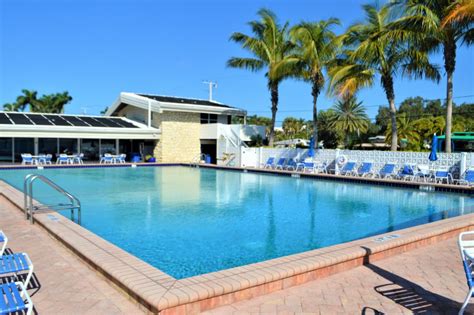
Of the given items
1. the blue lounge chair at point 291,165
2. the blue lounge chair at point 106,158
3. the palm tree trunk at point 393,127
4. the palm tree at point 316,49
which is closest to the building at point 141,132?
the blue lounge chair at point 106,158

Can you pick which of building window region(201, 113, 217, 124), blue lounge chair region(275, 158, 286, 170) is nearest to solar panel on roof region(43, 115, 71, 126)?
building window region(201, 113, 217, 124)

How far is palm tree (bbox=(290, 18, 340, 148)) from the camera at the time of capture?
72.7ft

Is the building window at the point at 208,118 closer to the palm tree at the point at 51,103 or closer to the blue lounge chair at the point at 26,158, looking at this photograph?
the blue lounge chair at the point at 26,158

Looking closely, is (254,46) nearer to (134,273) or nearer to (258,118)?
(134,273)

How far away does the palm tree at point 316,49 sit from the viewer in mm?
22156

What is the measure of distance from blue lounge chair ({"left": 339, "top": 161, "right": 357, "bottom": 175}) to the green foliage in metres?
46.2

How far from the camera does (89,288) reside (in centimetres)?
429

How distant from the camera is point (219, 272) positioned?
177 inches


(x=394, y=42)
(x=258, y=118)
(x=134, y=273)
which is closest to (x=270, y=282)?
(x=134, y=273)

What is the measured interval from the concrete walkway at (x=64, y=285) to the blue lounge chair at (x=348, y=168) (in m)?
16.0

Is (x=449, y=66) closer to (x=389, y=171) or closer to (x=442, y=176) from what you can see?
(x=442, y=176)

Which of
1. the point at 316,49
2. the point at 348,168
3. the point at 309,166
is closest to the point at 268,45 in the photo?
the point at 316,49

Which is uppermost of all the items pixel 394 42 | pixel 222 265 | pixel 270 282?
pixel 394 42

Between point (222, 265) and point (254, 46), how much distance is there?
69.0 ft
